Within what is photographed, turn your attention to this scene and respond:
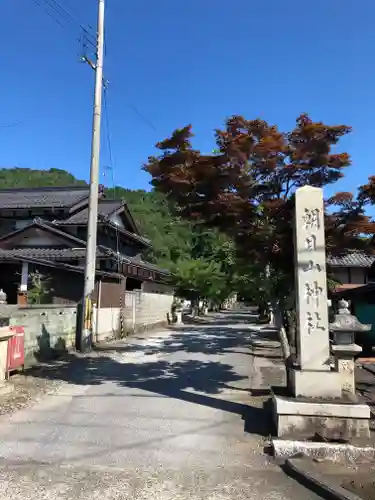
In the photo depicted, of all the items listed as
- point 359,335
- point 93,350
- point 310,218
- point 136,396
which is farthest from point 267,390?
point 359,335

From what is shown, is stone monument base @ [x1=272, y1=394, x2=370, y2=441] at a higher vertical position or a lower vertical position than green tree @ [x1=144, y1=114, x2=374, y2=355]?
lower

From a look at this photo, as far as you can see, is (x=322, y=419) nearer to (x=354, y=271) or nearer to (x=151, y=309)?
(x=151, y=309)

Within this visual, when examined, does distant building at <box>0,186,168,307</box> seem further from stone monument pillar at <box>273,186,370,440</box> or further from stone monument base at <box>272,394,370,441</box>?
stone monument base at <box>272,394,370,441</box>

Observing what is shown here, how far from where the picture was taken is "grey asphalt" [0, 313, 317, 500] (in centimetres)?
447

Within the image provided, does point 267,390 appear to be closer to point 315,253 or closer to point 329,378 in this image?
point 329,378

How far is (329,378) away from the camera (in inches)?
237

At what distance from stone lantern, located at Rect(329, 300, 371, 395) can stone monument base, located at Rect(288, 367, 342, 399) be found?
10.2 inches

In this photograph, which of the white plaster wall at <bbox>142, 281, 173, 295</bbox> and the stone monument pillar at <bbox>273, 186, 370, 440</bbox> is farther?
the white plaster wall at <bbox>142, 281, 173, 295</bbox>

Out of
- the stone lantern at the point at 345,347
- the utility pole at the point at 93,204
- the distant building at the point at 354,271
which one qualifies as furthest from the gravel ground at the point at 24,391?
the distant building at the point at 354,271

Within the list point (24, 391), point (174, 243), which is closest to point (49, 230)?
point (24, 391)

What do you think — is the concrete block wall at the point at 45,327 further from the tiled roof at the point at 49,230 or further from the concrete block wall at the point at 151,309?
the concrete block wall at the point at 151,309

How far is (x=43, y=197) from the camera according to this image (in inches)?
1155

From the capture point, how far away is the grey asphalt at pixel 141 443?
4.47m

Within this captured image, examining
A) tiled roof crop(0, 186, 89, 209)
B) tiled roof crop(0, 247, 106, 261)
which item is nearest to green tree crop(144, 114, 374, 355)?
tiled roof crop(0, 247, 106, 261)
